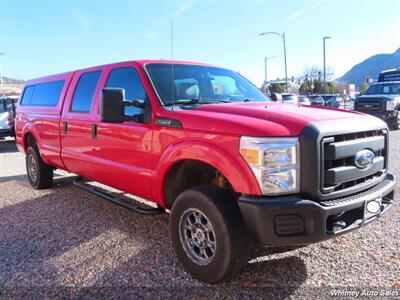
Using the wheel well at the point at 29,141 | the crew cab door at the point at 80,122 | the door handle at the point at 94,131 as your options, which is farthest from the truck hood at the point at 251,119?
the wheel well at the point at 29,141

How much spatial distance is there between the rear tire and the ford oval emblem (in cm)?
523

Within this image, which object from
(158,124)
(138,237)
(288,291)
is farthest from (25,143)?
(288,291)

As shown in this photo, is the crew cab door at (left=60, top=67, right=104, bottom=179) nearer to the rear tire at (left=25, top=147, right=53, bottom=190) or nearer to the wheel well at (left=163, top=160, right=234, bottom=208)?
the rear tire at (left=25, top=147, right=53, bottom=190)

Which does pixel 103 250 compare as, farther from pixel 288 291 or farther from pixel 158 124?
pixel 288 291

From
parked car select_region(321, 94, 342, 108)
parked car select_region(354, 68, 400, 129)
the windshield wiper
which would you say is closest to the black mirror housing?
the windshield wiper

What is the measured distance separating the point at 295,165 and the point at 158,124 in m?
1.44

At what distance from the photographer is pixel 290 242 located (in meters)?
2.89

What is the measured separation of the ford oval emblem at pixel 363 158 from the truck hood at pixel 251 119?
32 cm

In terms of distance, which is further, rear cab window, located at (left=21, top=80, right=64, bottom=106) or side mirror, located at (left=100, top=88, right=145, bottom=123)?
rear cab window, located at (left=21, top=80, right=64, bottom=106)

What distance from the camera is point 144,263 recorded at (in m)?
3.69

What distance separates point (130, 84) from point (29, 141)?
3.66 meters

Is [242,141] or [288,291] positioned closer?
[242,141]

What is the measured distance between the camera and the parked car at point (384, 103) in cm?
1543

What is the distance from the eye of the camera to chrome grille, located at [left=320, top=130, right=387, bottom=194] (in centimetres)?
290
